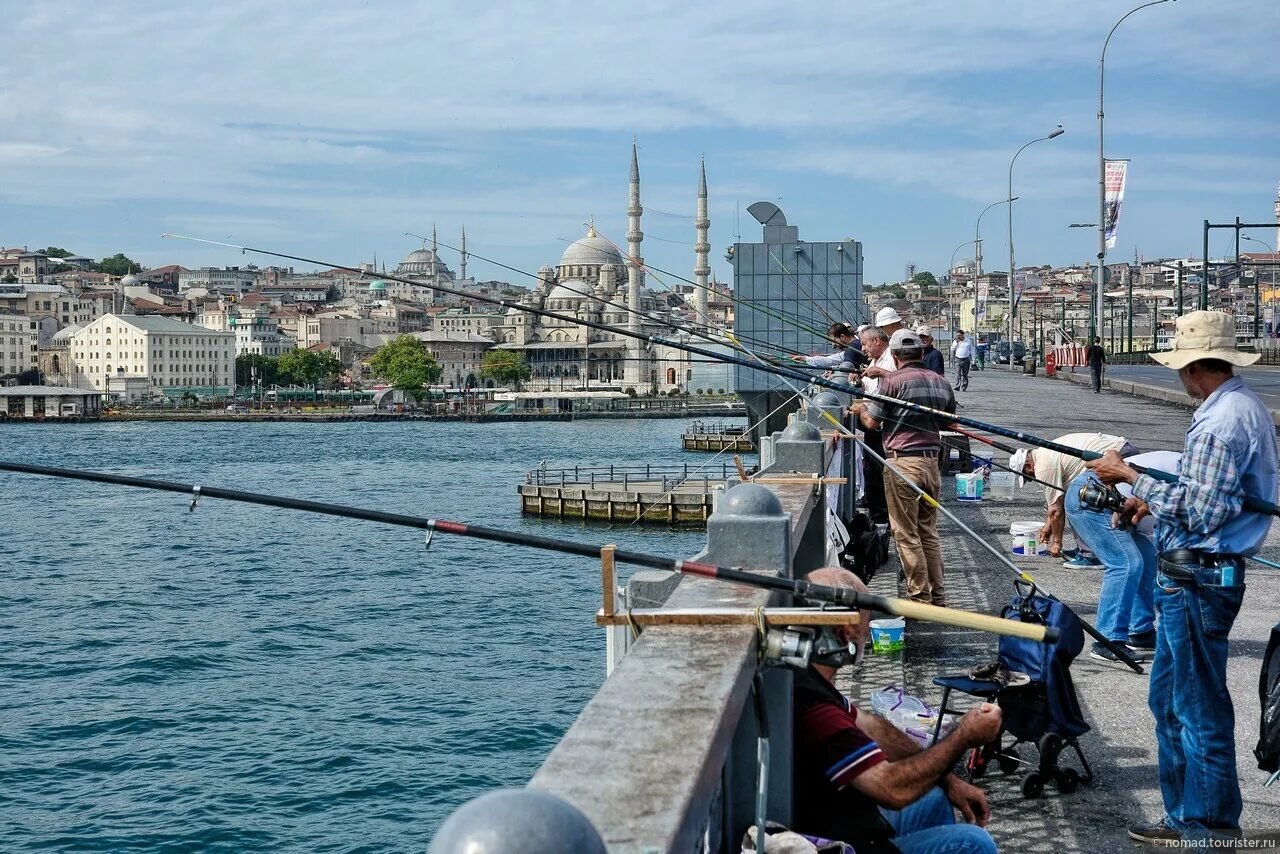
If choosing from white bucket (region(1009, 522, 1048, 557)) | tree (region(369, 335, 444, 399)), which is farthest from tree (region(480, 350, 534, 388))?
white bucket (region(1009, 522, 1048, 557))

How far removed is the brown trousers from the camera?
633cm

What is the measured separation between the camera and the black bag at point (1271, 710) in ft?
12.0

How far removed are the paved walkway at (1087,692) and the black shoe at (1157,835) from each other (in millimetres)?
51

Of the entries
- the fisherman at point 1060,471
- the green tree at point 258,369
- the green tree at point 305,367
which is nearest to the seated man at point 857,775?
the fisherman at point 1060,471

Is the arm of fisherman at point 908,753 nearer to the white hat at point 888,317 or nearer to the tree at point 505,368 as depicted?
the white hat at point 888,317

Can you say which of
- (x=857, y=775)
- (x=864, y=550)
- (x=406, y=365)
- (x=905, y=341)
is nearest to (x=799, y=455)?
(x=905, y=341)

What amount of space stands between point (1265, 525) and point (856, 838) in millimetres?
1467

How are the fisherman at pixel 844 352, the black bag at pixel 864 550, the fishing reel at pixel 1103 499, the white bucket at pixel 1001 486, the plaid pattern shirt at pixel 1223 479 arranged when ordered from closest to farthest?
1. the plaid pattern shirt at pixel 1223 479
2. the fishing reel at pixel 1103 499
3. the black bag at pixel 864 550
4. the fisherman at pixel 844 352
5. the white bucket at pixel 1001 486

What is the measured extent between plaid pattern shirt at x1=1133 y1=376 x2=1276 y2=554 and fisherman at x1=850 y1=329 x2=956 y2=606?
249 centimetres

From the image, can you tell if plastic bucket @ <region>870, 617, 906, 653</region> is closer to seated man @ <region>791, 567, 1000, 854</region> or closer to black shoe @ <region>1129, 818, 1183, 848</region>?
black shoe @ <region>1129, 818, 1183, 848</region>

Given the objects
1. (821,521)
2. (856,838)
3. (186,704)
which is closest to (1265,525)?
(856,838)

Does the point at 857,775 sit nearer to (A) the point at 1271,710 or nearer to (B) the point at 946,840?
(B) the point at 946,840

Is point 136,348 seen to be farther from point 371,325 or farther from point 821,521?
point 821,521

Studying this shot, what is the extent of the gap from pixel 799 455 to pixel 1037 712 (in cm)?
211
